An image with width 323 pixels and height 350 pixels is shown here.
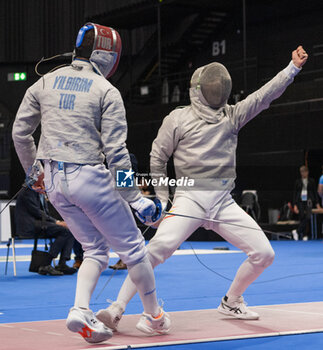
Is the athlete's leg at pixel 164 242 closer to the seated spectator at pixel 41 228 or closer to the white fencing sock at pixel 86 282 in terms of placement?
the white fencing sock at pixel 86 282

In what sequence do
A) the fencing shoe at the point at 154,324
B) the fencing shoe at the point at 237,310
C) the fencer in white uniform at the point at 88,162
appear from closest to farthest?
the fencer in white uniform at the point at 88,162 < the fencing shoe at the point at 154,324 < the fencing shoe at the point at 237,310

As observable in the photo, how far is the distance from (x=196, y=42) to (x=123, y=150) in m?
16.9

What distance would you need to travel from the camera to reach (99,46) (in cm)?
363

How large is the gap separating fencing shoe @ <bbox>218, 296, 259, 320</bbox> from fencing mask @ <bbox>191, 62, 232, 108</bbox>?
1.17 metres

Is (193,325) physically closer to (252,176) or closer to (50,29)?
(252,176)

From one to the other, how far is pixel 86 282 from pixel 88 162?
0.58m

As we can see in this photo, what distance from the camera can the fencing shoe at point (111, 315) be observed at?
376cm

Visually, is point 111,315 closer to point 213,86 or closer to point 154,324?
point 154,324

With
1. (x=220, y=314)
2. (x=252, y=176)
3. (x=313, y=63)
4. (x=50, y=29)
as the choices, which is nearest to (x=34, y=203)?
(x=220, y=314)

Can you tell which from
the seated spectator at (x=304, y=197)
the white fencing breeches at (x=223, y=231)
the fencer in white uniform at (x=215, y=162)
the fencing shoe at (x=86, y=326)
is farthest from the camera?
the seated spectator at (x=304, y=197)

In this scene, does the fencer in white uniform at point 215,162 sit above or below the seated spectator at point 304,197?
above

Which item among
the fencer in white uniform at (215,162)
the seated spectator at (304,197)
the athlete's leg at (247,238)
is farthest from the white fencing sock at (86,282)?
the seated spectator at (304,197)

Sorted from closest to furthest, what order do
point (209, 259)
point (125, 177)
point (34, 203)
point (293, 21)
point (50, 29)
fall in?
point (125, 177)
point (34, 203)
point (209, 259)
point (293, 21)
point (50, 29)

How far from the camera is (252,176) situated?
49.8 feet
